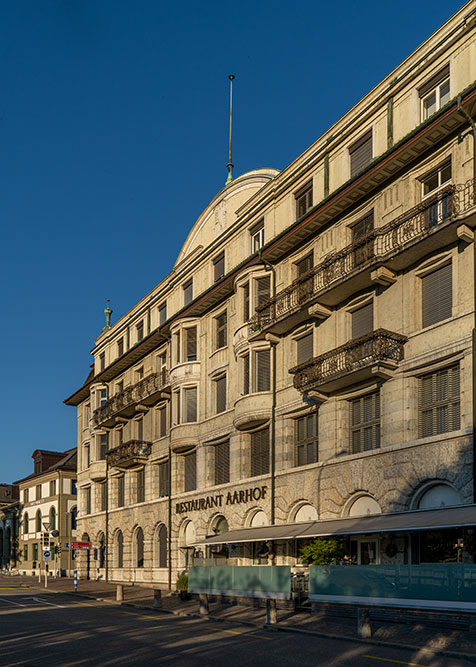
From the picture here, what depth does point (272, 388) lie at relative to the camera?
36.5 m

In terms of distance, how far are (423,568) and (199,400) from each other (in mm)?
22797

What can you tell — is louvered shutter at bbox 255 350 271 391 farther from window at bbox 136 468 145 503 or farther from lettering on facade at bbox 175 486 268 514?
window at bbox 136 468 145 503

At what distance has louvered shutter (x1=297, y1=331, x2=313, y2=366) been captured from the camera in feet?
115

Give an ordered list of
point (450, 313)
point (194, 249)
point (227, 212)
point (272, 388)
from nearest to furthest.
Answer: point (450, 313), point (272, 388), point (227, 212), point (194, 249)

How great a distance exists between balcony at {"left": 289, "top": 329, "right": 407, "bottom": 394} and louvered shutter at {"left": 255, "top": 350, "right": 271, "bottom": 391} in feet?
12.8

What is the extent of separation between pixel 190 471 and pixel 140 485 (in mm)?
8864

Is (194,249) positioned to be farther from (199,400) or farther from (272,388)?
Answer: (272,388)

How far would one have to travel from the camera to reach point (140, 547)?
51.4 metres

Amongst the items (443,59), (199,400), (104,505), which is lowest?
(104,505)

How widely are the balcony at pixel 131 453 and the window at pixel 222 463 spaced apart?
9232 millimetres

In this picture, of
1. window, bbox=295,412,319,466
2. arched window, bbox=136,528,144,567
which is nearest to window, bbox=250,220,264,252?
window, bbox=295,412,319,466

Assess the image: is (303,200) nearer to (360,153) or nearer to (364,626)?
(360,153)

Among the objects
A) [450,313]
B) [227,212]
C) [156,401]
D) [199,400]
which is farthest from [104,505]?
[450,313]

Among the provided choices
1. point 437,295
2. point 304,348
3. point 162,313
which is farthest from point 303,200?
point 162,313
